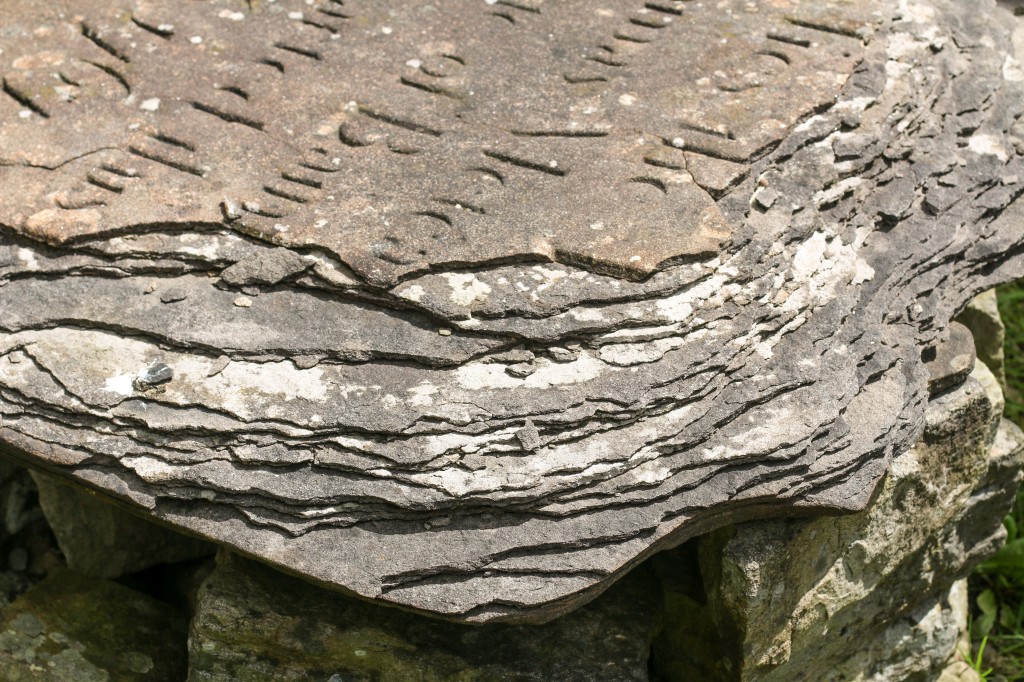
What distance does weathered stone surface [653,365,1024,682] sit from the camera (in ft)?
6.77

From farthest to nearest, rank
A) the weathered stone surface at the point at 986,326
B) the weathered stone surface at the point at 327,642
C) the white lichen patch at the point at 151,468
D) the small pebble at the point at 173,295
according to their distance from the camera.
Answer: the weathered stone surface at the point at 986,326
the weathered stone surface at the point at 327,642
the small pebble at the point at 173,295
the white lichen patch at the point at 151,468

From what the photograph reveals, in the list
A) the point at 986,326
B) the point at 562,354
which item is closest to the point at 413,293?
the point at 562,354

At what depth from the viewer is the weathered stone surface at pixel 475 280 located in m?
1.80

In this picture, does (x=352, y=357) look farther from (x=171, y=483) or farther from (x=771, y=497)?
(x=771, y=497)

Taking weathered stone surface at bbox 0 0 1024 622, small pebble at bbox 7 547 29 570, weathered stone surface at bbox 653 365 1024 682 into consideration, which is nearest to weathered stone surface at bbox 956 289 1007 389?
weathered stone surface at bbox 653 365 1024 682

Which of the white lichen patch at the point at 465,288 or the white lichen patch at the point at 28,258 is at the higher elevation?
the white lichen patch at the point at 465,288

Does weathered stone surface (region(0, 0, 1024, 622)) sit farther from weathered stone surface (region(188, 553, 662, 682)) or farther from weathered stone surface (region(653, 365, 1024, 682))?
weathered stone surface (region(188, 553, 662, 682))

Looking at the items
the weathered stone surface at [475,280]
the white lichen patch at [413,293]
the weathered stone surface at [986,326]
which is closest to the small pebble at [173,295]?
the weathered stone surface at [475,280]

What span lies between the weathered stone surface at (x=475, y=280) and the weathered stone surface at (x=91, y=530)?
0.62 meters

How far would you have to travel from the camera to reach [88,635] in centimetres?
230

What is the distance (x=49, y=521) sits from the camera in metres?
2.47

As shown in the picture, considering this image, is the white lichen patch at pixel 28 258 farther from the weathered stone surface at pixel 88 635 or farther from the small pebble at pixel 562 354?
the small pebble at pixel 562 354

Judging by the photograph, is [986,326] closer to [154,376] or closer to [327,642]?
[327,642]

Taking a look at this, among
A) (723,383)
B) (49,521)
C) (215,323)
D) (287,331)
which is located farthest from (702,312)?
(49,521)
